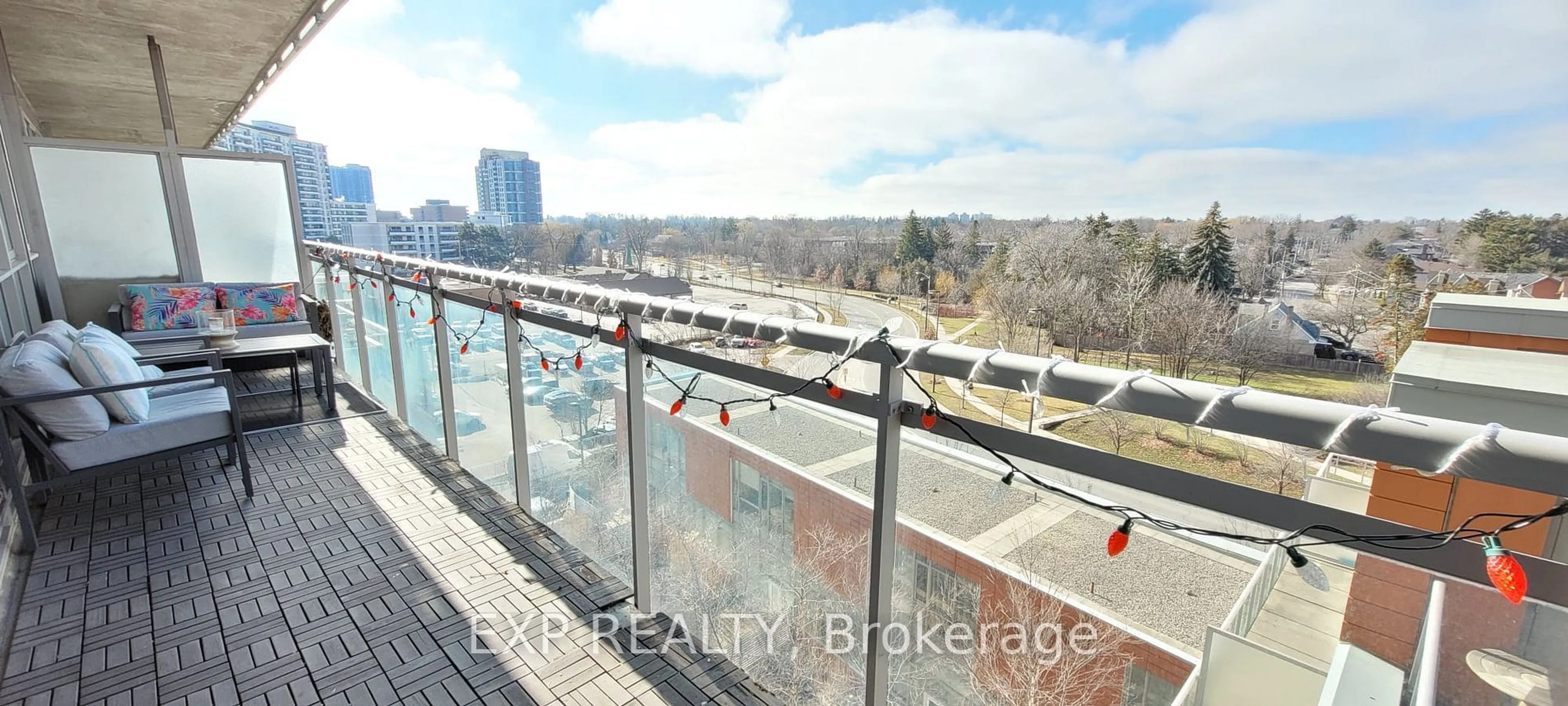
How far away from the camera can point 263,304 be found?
17.7 ft

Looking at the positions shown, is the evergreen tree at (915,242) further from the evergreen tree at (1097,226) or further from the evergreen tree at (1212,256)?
the evergreen tree at (1212,256)

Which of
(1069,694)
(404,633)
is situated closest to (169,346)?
(404,633)

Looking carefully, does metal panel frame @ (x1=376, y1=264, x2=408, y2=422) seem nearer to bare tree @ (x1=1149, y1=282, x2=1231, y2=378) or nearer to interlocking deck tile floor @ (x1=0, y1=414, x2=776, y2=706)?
interlocking deck tile floor @ (x1=0, y1=414, x2=776, y2=706)

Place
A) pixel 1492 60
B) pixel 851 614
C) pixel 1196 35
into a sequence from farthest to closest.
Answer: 1. pixel 1196 35
2. pixel 1492 60
3. pixel 851 614

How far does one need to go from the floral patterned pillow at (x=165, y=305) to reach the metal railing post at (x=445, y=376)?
115 inches

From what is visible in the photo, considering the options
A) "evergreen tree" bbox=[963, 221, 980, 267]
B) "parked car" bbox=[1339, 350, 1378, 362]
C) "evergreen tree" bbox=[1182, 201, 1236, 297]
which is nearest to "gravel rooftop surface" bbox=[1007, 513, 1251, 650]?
"parked car" bbox=[1339, 350, 1378, 362]

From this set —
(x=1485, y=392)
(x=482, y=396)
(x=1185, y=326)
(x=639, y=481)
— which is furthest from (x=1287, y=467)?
(x=1185, y=326)

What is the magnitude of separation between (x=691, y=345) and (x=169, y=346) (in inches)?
197

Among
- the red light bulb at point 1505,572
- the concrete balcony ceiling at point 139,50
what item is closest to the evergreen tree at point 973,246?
the concrete balcony ceiling at point 139,50

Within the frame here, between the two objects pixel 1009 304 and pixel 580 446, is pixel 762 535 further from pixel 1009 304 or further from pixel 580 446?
pixel 1009 304

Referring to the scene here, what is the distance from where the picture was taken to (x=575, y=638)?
2082mm

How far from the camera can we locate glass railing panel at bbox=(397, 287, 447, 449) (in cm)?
352

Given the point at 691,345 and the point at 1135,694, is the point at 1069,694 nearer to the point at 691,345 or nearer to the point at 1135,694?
the point at 1135,694

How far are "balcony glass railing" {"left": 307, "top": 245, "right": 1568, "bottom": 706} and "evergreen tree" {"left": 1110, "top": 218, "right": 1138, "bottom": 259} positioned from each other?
19126 millimetres
